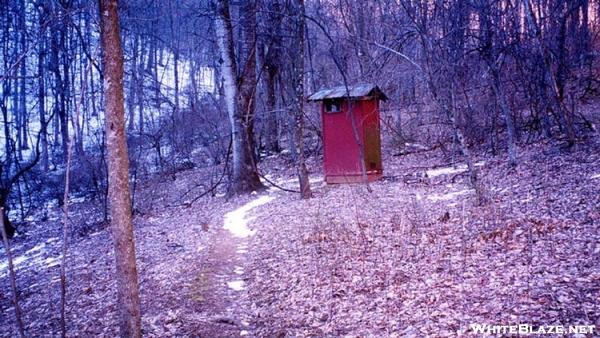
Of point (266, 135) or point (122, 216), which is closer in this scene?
point (122, 216)

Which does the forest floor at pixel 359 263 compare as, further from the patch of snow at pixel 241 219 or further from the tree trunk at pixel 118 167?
the tree trunk at pixel 118 167

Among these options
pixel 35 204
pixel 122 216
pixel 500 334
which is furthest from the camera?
pixel 35 204

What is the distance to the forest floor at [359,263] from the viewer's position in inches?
204

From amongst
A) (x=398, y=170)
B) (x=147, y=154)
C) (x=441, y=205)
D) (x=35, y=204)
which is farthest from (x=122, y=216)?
(x=147, y=154)

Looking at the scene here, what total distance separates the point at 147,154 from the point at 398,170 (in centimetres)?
1326

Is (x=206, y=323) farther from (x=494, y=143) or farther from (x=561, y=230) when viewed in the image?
(x=494, y=143)

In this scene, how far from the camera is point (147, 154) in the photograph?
24.7m

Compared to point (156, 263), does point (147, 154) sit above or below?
above

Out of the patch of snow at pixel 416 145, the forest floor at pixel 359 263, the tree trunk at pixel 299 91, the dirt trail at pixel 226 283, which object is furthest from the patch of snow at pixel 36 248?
the patch of snow at pixel 416 145

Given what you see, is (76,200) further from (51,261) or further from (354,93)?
(354,93)

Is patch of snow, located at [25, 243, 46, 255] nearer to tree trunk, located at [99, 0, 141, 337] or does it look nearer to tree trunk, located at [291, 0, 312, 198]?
tree trunk, located at [291, 0, 312, 198]

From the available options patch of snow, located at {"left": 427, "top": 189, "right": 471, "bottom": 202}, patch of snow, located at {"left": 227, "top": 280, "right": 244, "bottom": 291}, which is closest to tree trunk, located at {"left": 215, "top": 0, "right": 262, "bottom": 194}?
patch of snow, located at {"left": 427, "top": 189, "right": 471, "bottom": 202}

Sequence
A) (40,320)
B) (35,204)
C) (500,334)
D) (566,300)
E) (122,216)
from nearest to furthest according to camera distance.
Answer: (500,334) → (566,300) → (122,216) → (40,320) → (35,204)

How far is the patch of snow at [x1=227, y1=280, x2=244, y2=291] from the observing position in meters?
7.15
